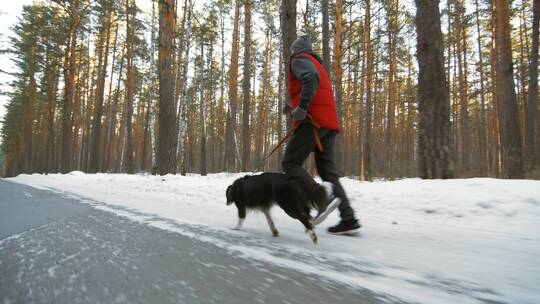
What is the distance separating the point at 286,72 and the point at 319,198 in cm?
Answer: 549

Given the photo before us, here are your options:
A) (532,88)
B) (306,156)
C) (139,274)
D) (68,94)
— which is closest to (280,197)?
(306,156)

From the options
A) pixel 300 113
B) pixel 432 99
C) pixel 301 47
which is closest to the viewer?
pixel 300 113

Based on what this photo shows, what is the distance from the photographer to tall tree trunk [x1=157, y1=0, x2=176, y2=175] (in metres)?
11.8

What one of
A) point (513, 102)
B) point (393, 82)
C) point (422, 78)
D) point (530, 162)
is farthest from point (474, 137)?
point (422, 78)

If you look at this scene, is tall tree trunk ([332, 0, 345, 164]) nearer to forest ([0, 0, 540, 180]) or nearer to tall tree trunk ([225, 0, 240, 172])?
forest ([0, 0, 540, 180])

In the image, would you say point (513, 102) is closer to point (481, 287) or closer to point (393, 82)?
point (481, 287)

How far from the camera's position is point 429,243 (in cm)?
247

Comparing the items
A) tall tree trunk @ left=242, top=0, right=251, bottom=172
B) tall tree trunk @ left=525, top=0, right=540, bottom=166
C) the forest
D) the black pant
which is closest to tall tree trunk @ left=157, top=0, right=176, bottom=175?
the forest

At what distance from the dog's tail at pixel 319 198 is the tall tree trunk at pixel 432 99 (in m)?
3.23

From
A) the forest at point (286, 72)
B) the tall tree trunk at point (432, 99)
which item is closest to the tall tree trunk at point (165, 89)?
the forest at point (286, 72)

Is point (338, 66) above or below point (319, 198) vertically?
above

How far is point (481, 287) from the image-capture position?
1.48 meters

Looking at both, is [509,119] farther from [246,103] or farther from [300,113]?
[246,103]

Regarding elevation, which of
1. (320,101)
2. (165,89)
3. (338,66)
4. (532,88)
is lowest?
(320,101)
